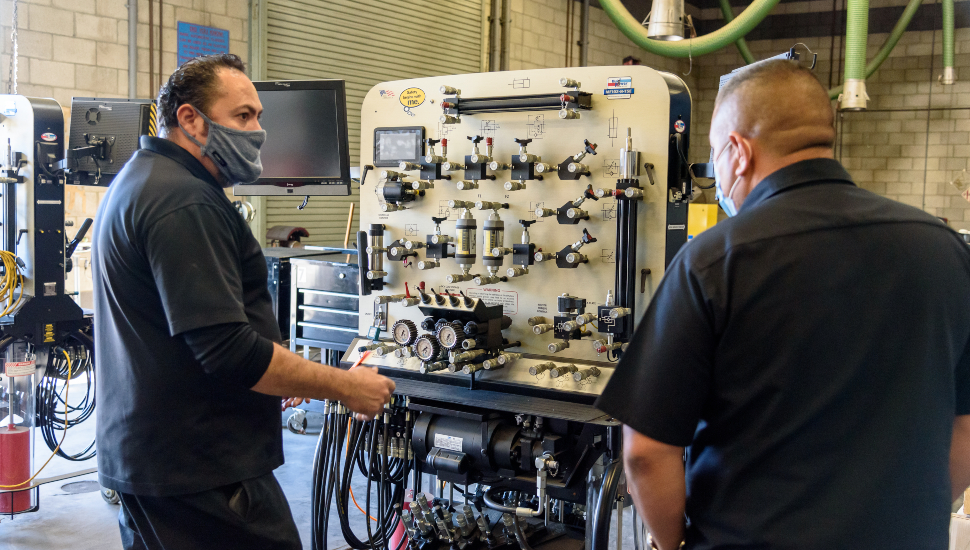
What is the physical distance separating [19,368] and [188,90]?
2.37 meters

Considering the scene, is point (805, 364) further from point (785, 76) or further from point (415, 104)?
point (415, 104)

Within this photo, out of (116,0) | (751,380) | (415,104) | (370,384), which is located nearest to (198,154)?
(370,384)

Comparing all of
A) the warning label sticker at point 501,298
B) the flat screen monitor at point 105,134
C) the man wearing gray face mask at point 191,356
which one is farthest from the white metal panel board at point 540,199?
the flat screen monitor at point 105,134

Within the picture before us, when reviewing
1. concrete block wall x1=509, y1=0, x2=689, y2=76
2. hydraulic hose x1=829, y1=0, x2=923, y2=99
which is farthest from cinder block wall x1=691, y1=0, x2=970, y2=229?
concrete block wall x1=509, y1=0, x2=689, y2=76

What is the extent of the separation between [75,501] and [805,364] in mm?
3595

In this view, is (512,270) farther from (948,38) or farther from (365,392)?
(948,38)

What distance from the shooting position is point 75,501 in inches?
143

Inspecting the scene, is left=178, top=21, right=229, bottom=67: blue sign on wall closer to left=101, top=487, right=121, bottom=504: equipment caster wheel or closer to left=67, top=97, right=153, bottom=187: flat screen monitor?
left=67, top=97, right=153, bottom=187: flat screen monitor

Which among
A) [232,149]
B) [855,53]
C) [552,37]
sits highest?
[552,37]

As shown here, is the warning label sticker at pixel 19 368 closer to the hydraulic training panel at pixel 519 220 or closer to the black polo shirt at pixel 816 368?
the hydraulic training panel at pixel 519 220

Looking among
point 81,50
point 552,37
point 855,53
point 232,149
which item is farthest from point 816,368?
point 552,37

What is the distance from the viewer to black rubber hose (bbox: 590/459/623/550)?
2.16 metres

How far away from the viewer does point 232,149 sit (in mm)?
1772

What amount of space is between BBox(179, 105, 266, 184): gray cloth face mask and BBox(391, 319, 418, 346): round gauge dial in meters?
0.81
